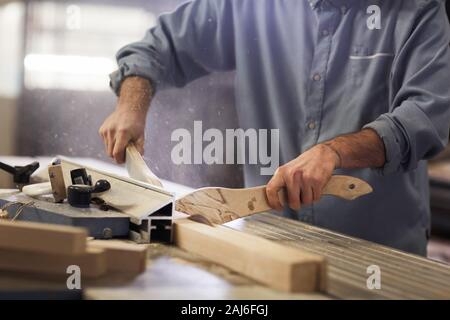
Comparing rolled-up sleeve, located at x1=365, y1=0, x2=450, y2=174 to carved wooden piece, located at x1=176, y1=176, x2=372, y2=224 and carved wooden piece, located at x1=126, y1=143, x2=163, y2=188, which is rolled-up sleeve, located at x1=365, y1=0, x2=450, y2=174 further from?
carved wooden piece, located at x1=126, y1=143, x2=163, y2=188

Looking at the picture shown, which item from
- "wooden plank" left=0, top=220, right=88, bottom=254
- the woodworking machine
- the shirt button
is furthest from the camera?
the shirt button

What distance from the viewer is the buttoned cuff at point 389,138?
1.11 metres

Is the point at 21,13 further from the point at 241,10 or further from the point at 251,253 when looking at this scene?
the point at 251,253

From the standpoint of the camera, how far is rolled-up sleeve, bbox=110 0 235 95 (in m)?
1.42

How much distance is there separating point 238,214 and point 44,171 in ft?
1.71

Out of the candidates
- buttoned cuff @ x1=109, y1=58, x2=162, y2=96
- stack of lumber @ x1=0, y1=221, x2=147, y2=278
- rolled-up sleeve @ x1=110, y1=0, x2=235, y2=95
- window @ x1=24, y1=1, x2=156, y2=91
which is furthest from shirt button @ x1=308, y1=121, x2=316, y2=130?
window @ x1=24, y1=1, x2=156, y2=91

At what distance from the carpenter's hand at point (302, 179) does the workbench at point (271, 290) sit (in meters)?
0.08

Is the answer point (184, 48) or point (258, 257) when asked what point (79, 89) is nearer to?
point (184, 48)

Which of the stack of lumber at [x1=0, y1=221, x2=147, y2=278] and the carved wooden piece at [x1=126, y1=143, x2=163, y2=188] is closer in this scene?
the stack of lumber at [x1=0, y1=221, x2=147, y2=278]

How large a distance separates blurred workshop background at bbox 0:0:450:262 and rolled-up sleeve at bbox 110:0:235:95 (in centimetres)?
4

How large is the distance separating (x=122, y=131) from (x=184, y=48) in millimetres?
316

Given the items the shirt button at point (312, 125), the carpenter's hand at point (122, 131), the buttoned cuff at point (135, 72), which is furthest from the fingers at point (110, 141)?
the shirt button at point (312, 125)

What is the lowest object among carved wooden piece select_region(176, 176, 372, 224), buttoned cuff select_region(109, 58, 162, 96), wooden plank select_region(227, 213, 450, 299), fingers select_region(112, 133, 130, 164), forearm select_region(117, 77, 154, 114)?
wooden plank select_region(227, 213, 450, 299)

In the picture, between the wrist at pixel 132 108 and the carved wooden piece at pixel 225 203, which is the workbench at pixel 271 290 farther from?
the wrist at pixel 132 108
